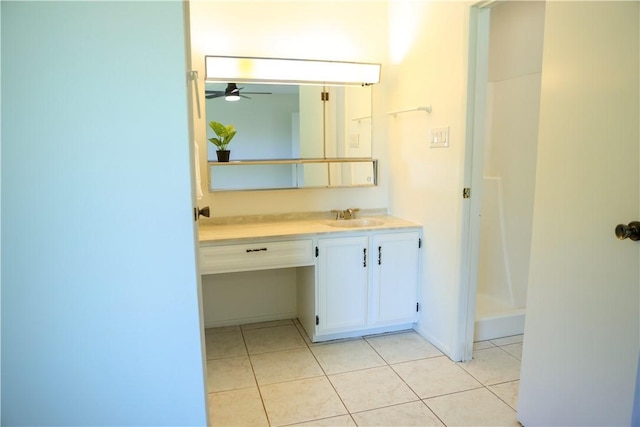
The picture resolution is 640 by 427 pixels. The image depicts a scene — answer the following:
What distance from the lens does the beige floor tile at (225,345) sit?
2584mm

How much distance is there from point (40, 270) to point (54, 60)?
0.58 meters

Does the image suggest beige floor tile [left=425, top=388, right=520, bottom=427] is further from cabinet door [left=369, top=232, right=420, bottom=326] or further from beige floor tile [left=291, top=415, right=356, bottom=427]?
cabinet door [left=369, top=232, right=420, bottom=326]

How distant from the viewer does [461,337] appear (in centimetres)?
245

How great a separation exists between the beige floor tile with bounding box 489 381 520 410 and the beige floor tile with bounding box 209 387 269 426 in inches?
46.1

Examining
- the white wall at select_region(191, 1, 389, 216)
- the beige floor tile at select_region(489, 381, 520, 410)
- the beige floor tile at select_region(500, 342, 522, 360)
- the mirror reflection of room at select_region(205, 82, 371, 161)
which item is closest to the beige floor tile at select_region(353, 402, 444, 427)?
the beige floor tile at select_region(489, 381, 520, 410)

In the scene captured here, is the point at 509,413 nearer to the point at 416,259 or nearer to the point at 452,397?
the point at 452,397

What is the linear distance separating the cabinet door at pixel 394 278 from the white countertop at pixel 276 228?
10cm

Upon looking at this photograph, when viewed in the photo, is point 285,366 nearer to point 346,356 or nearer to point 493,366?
point 346,356

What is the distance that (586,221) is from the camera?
1.50 meters

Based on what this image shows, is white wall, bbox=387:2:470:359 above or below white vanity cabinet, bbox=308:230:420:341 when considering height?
above

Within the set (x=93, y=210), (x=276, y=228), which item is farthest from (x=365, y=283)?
(x=93, y=210)

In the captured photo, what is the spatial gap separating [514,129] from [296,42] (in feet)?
5.57

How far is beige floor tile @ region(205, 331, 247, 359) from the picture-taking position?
8.48 feet

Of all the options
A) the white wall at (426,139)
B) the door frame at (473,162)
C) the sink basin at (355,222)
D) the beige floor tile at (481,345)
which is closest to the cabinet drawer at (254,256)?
the sink basin at (355,222)
